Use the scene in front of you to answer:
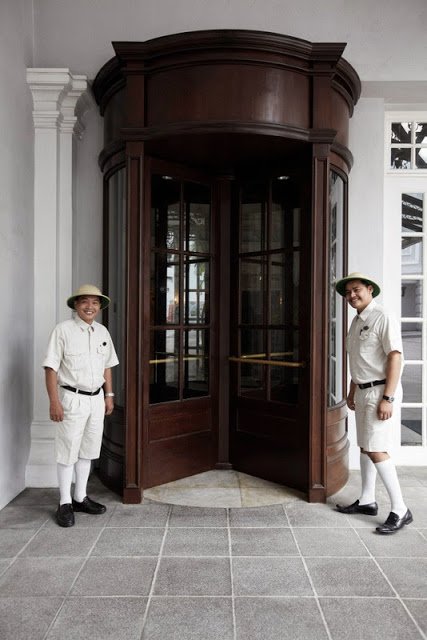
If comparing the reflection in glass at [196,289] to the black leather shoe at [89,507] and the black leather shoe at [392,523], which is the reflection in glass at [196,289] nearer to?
the black leather shoe at [89,507]

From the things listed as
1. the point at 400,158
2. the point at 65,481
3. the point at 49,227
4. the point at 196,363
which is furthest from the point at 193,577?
the point at 400,158

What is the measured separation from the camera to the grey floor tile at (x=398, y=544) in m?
2.91

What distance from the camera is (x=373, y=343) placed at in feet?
11.0

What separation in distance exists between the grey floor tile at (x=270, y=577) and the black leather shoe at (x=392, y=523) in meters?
0.65

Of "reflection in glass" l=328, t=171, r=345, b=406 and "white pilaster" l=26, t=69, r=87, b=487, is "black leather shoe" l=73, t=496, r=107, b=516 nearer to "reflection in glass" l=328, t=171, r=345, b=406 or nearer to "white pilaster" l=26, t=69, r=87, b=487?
"white pilaster" l=26, t=69, r=87, b=487

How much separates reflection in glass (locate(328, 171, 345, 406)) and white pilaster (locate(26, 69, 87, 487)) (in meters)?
2.00

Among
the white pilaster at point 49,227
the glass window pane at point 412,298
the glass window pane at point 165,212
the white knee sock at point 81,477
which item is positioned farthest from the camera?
the glass window pane at point 412,298

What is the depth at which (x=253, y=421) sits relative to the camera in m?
4.23

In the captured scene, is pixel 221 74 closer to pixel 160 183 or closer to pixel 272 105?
pixel 272 105

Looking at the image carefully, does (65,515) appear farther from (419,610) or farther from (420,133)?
(420,133)

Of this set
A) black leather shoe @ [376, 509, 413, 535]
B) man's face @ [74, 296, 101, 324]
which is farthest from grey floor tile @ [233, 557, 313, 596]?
man's face @ [74, 296, 101, 324]

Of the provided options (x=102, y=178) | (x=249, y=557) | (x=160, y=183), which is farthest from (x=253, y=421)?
→ (x=102, y=178)

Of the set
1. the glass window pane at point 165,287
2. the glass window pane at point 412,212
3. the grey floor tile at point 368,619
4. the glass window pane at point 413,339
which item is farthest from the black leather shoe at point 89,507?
the glass window pane at point 412,212

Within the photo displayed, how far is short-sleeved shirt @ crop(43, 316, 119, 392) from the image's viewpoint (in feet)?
11.1
